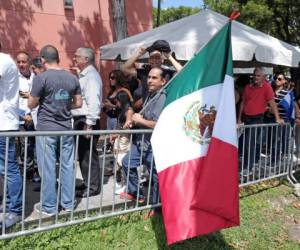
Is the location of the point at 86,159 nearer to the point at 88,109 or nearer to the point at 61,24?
the point at 88,109

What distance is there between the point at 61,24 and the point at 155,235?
22.5 feet

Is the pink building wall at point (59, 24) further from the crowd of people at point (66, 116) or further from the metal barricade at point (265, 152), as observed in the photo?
the metal barricade at point (265, 152)

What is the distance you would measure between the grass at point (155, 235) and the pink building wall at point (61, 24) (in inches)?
226

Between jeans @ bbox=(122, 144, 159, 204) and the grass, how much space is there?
28 centimetres

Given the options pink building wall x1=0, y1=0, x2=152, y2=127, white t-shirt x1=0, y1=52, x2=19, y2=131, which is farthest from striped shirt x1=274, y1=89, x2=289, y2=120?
pink building wall x1=0, y1=0, x2=152, y2=127

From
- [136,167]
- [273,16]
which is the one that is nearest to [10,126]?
[136,167]

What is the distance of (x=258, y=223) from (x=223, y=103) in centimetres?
217

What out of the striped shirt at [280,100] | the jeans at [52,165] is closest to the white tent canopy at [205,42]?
the striped shirt at [280,100]

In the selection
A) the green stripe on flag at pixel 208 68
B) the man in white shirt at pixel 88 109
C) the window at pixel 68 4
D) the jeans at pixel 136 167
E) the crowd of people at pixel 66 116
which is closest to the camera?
the green stripe on flag at pixel 208 68

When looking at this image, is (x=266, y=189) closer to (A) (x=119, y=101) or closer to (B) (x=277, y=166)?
(B) (x=277, y=166)

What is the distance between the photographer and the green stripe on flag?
13.8 feet

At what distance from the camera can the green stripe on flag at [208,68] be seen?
4215 mm

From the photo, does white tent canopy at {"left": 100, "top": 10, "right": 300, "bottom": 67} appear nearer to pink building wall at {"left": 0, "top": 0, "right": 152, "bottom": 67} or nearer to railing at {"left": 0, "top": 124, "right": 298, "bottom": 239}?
railing at {"left": 0, "top": 124, "right": 298, "bottom": 239}

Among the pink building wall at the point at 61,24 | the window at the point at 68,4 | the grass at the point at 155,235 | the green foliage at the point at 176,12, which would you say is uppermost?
the green foliage at the point at 176,12
